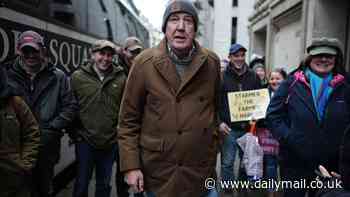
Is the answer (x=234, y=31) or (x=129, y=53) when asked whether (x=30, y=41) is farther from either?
(x=234, y=31)

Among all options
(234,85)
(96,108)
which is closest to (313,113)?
(234,85)

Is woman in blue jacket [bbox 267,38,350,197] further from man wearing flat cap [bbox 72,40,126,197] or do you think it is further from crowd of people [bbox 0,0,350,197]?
man wearing flat cap [bbox 72,40,126,197]

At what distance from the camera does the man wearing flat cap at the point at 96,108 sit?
420 cm

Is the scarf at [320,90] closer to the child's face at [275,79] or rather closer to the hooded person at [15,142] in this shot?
the child's face at [275,79]

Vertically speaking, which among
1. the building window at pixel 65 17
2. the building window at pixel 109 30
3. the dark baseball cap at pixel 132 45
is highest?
the building window at pixel 109 30

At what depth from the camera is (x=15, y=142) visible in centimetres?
296

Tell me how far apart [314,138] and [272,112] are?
511 millimetres

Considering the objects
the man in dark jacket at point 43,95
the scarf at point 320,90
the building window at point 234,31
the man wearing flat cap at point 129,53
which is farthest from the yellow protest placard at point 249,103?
the building window at point 234,31

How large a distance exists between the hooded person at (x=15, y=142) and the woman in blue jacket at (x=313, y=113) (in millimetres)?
2206

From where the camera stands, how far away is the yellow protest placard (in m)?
5.14

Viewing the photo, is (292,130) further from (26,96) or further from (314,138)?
(26,96)

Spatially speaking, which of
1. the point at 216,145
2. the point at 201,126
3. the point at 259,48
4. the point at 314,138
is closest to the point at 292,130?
the point at 314,138

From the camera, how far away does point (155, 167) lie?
2.64 metres

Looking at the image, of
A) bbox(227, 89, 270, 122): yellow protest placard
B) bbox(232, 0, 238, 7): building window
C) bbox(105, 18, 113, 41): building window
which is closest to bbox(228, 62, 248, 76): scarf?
bbox(227, 89, 270, 122): yellow protest placard
